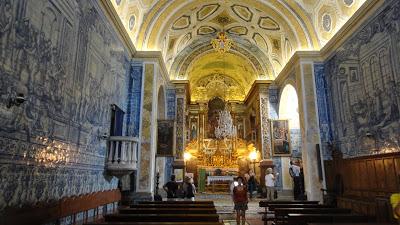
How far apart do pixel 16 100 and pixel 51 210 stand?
1.86m

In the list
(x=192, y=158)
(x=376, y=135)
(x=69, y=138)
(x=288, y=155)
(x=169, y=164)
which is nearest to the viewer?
(x=69, y=138)

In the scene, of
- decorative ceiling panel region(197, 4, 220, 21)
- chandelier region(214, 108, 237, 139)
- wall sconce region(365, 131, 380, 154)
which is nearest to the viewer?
wall sconce region(365, 131, 380, 154)

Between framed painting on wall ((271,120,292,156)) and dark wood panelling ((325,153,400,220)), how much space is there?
3630mm

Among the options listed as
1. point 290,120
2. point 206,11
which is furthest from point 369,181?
point 206,11

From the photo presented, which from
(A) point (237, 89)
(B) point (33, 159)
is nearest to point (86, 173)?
(B) point (33, 159)

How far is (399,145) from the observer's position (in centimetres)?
618

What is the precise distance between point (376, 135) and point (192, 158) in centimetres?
1310

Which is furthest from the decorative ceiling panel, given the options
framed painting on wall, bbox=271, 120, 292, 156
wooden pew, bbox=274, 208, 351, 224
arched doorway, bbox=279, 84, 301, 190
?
wooden pew, bbox=274, 208, 351, 224

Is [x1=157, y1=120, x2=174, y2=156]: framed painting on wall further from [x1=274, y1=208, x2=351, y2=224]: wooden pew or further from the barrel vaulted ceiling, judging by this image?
[x1=274, y1=208, x2=351, y2=224]: wooden pew

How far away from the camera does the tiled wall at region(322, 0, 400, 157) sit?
6406mm

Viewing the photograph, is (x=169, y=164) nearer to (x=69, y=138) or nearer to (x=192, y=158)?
(x=192, y=158)

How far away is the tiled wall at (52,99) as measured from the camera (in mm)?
3641

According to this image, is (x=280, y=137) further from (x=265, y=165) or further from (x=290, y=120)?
(x=265, y=165)

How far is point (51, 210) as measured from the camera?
14.7 feet
